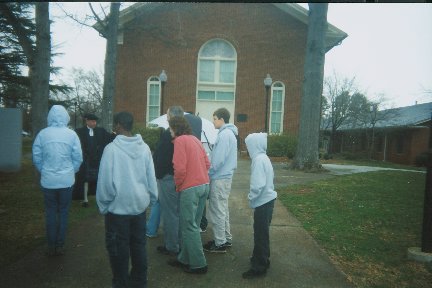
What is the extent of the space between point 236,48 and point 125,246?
57.4 ft

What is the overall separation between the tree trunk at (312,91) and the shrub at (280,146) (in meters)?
4.63

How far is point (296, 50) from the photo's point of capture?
1911 centimetres

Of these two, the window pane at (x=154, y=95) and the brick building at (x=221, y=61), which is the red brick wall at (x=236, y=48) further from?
the window pane at (x=154, y=95)

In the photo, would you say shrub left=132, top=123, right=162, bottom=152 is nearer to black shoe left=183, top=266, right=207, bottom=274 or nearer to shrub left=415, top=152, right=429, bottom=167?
black shoe left=183, top=266, right=207, bottom=274

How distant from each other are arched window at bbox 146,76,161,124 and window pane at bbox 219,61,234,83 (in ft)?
12.0

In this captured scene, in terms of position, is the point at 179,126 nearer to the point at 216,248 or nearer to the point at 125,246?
the point at 125,246

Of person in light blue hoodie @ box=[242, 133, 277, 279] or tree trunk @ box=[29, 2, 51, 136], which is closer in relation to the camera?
person in light blue hoodie @ box=[242, 133, 277, 279]

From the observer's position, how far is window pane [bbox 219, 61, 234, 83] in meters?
19.9

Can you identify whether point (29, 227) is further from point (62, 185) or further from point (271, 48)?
point (271, 48)

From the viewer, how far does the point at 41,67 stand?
804 centimetres

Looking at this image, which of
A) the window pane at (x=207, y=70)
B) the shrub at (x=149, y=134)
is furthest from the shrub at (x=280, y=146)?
the shrub at (x=149, y=134)

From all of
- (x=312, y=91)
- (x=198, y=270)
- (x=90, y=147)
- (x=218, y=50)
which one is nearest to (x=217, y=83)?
(x=218, y=50)

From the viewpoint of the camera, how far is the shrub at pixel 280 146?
691 inches

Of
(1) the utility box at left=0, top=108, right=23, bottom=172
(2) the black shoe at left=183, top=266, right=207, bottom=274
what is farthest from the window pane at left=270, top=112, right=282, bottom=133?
(2) the black shoe at left=183, top=266, right=207, bottom=274
